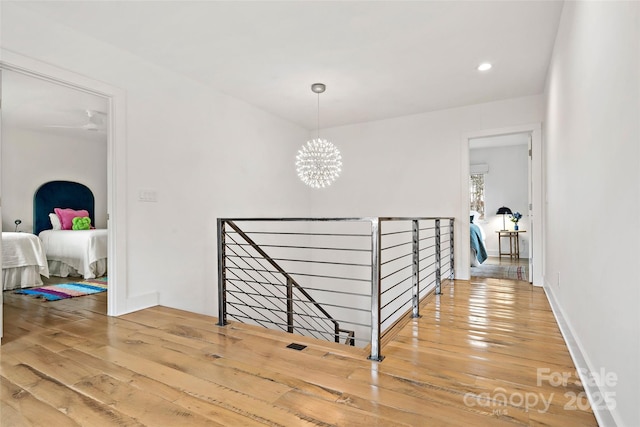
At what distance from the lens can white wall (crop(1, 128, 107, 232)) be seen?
17.7ft

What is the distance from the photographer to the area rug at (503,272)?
4.82 metres

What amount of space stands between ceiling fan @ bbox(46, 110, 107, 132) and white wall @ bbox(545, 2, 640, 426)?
542 cm

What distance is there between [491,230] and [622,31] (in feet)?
21.9

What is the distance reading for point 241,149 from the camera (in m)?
4.29

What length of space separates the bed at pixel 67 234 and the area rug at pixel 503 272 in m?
5.38

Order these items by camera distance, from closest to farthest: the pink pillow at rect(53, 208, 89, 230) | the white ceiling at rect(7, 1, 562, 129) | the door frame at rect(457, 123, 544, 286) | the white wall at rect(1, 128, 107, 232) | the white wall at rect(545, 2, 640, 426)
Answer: the white wall at rect(545, 2, 640, 426)
the white ceiling at rect(7, 1, 562, 129)
the door frame at rect(457, 123, 544, 286)
the white wall at rect(1, 128, 107, 232)
the pink pillow at rect(53, 208, 89, 230)

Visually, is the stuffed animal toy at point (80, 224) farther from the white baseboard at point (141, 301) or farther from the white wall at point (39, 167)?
the white baseboard at point (141, 301)

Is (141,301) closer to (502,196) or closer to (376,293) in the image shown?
(376,293)

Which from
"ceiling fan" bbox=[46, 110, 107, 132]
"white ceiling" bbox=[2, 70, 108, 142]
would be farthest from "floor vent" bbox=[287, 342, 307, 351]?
"ceiling fan" bbox=[46, 110, 107, 132]

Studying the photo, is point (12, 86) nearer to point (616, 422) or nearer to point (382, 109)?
point (382, 109)

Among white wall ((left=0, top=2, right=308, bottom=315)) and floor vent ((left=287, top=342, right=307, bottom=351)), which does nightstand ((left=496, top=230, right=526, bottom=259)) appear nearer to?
white wall ((left=0, top=2, right=308, bottom=315))

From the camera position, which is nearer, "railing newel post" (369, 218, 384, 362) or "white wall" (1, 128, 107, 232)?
"railing newel post" (369, 218, 384, 362)

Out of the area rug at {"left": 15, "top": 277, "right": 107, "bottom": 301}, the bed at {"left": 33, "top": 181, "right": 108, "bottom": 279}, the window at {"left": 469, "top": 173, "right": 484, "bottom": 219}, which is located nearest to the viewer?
the area rug at {"left": 15, "top": 277, "right": 107, "bottom": 301}

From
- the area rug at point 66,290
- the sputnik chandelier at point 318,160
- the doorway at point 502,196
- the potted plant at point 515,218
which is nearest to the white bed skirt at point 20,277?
the area rug at point 66,290
